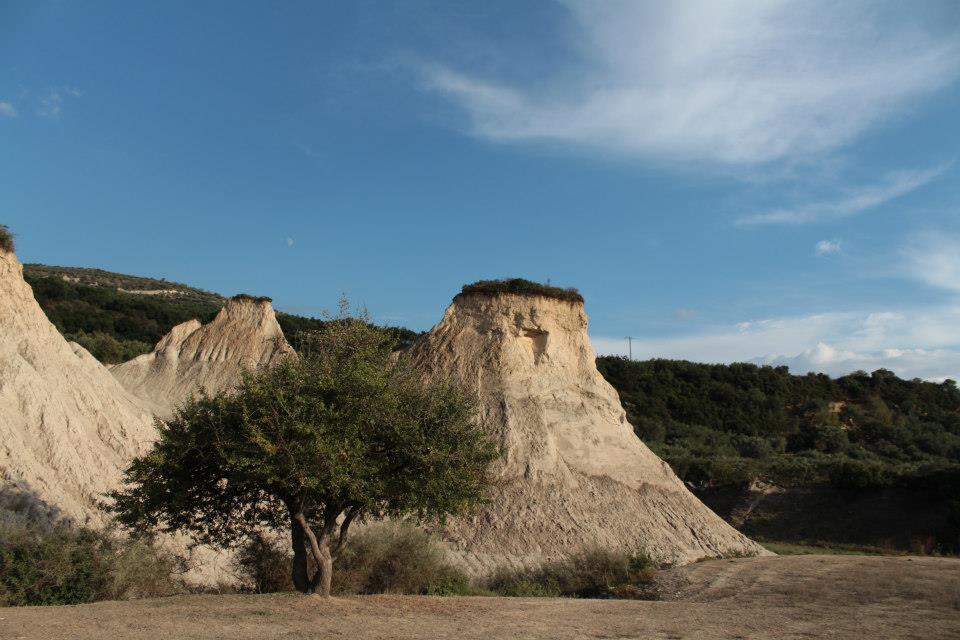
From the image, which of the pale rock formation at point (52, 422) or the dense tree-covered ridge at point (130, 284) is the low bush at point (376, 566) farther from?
the dense tree-covered ridge at point (130, 284)

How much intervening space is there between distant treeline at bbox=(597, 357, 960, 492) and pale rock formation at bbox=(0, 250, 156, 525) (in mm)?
34881

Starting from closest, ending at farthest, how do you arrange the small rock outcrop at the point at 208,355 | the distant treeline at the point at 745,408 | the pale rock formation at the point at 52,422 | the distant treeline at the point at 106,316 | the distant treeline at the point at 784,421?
the pale rock formation at the point at 52,422, the small rock outcrop at the point at 208,355, the distant treeline at the point at 745,408, the distant treeline at the point at 784,421, the distant treeline at the point at 106,316

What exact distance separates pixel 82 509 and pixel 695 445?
48.7 meters

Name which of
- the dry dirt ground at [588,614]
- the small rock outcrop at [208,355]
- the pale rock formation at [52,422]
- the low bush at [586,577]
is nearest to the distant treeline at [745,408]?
the small rock outcrop at [208,355]

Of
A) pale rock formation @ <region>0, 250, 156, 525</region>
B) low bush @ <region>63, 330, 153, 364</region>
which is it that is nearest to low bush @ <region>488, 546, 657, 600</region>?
pale rock formation @ <region>0, 250, 156, 525</region>

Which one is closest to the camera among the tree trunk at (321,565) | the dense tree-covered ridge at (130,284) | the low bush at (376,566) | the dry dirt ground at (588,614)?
the dry dirt ground at (588,614)

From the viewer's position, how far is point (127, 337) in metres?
55.9

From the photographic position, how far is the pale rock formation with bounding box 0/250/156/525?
16594mm

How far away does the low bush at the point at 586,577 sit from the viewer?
764 inches

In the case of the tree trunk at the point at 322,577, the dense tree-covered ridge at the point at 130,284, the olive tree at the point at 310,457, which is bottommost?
the tree trunk at the point at 322,577

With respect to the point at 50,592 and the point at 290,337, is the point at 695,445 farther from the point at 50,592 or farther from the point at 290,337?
the point at 50,592

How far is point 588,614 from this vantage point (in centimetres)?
1434

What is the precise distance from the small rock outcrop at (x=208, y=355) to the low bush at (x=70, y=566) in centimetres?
1648

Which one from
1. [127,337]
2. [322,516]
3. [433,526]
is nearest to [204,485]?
[322,516]
